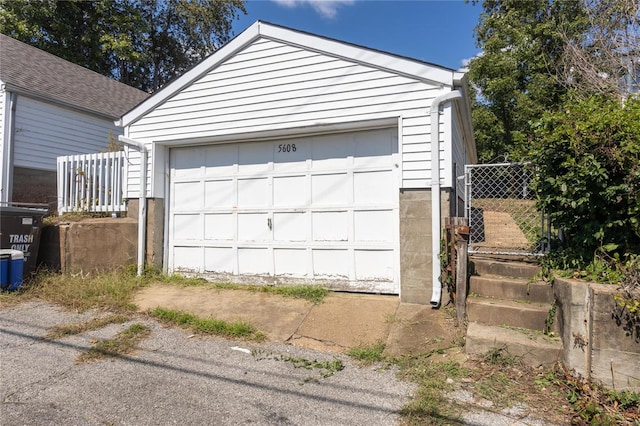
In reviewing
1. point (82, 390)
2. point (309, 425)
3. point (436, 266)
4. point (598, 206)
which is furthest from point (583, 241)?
point (82, 390)

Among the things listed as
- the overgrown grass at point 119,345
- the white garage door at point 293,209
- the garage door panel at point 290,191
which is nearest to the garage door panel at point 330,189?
the white garage door at point 293,209

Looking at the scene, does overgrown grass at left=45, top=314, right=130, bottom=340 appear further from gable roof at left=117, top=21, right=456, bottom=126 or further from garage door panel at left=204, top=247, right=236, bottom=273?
gable roof at left=117, top=21, right=456, bottom=126

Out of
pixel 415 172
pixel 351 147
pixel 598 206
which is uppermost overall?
pixel 351 147

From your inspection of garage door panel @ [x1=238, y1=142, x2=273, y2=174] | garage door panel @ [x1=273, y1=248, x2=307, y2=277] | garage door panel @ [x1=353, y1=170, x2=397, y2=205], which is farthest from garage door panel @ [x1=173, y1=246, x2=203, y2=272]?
garage door panel @ [x1=353, y1=170, x2=397, y2=205]

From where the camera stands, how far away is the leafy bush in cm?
307

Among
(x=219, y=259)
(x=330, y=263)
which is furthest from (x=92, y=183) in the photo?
(x=330, y=263)

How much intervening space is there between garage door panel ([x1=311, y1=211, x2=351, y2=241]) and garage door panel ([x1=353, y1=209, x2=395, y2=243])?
0.15 meters

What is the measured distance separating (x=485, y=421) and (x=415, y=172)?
9.94ft

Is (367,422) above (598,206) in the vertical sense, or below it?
below

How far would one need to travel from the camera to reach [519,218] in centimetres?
534

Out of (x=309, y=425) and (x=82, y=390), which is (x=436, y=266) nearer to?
(x=309, y=425)

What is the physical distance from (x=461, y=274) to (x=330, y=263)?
6.66ft

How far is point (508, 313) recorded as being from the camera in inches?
141

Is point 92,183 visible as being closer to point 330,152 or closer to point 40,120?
point 40,120
